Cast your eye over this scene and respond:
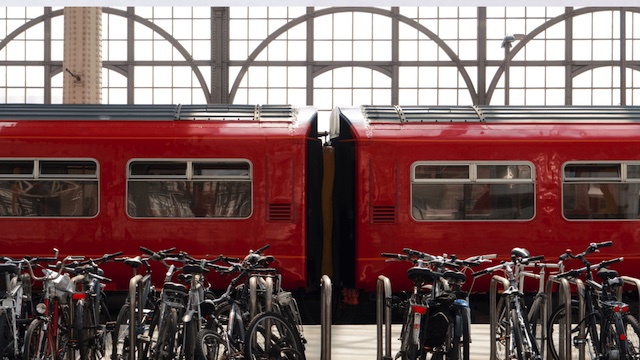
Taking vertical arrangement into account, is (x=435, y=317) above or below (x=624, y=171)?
below

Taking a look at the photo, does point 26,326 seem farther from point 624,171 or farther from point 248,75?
point 248,75

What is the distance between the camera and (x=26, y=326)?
7711 mm

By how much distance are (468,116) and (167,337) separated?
586 centimetres

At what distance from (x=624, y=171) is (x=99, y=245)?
21.6ft

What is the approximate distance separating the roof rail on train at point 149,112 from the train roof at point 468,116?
2.99 feet

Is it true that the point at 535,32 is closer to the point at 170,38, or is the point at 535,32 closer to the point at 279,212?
the point at 170,38

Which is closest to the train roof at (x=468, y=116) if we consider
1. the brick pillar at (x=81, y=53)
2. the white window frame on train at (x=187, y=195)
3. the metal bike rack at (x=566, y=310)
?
the white window frame on train at (x=187, y=195)

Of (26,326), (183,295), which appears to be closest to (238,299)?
(183,295)

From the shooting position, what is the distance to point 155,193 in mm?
11359

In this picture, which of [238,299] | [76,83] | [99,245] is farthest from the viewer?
[76,83]

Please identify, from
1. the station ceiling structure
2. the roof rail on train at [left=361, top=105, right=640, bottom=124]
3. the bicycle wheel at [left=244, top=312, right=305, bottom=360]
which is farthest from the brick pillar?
the bicycle wheel at [left=244, top=312, right=305, bottom=360]

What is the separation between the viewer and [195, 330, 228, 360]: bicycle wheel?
7283mm

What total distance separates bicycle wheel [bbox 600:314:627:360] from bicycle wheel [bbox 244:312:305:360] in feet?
8.37

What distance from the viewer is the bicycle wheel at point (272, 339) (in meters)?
7.53
